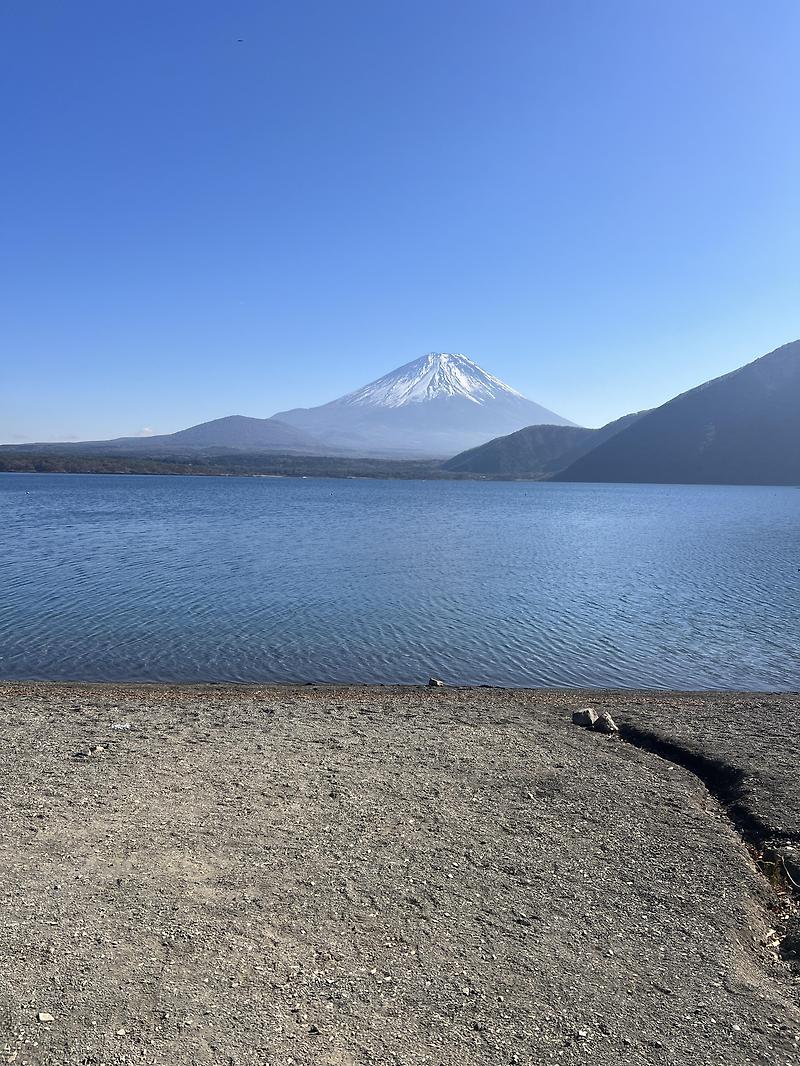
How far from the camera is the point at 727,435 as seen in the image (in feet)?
470

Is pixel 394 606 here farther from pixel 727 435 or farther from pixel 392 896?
pixel 727 435

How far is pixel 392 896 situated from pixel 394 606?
56.8ft

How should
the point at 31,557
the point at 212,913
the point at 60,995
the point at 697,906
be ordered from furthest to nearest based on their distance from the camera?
1. the point at 31,557
2. the point at 697,906
3. the point at 212,913
4. the point at 60,995

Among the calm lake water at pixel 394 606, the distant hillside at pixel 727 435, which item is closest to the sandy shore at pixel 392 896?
the calm lake water at pixel 394 606

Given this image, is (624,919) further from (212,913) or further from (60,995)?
(60,995)

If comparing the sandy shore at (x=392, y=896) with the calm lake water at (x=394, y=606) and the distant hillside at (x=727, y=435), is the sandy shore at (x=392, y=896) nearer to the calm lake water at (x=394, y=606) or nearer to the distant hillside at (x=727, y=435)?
the calm lake water at (x=394, y=606)

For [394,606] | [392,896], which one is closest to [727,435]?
[394,606]

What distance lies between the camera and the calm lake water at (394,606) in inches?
679

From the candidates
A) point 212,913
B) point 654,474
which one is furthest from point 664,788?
point 654,474

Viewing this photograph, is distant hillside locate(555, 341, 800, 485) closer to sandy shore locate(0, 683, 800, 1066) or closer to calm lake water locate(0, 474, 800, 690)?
calm lake water locate(0, 474, 800, 690)

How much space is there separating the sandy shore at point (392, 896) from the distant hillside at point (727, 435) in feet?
462

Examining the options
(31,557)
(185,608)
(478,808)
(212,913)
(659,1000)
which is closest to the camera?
(659,1000)

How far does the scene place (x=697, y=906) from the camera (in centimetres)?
667

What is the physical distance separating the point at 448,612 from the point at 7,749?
14934 mm
